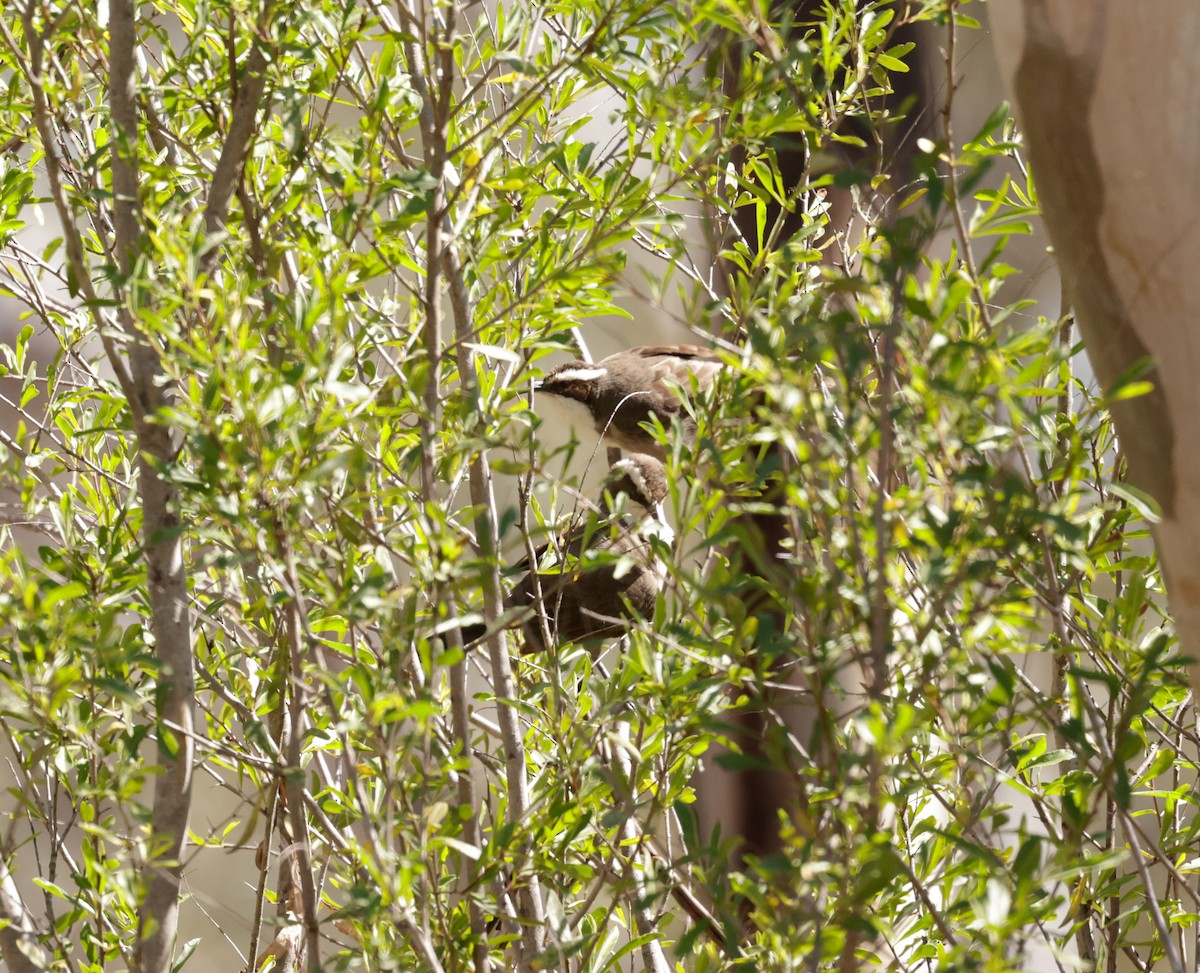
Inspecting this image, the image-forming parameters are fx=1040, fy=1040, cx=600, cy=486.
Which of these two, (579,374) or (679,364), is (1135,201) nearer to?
(679,364)

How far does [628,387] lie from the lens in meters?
1.60

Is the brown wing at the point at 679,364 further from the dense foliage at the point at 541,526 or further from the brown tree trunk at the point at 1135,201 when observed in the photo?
the brown tree trunk at the point at 1135,201

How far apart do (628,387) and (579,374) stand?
111 mm

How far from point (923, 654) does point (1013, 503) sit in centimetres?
9

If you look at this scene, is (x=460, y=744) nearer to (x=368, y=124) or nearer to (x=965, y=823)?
(x=965, y=823)

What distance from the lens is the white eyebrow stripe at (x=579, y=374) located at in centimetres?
167

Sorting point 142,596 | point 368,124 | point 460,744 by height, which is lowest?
point 460,744

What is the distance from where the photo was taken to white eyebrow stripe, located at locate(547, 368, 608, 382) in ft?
5.47

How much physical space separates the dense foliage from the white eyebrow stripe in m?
0.54

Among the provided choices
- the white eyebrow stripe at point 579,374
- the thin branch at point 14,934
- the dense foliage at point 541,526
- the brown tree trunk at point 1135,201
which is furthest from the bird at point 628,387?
the thin branch at point 14,934

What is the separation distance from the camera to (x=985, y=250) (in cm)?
193

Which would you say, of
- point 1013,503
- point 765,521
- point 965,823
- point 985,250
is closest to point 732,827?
point 765,521

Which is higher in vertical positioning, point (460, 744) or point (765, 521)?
point (765, 521)

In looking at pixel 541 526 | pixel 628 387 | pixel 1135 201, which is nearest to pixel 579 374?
pixel 628 387
